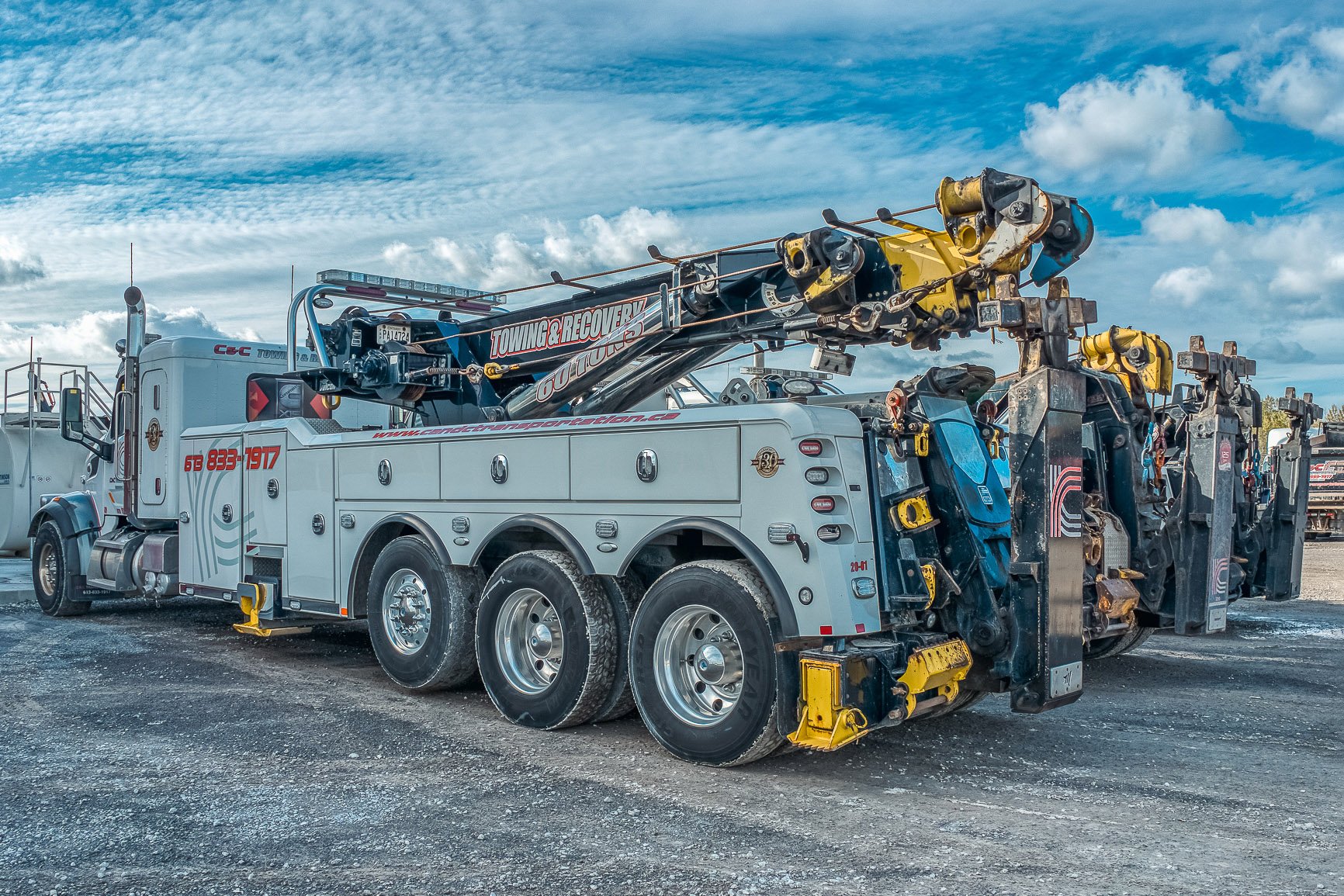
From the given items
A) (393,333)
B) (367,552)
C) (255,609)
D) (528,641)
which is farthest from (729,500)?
(255,609)

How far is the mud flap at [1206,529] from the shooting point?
364 inches

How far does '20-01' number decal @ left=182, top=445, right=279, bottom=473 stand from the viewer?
9.77 m

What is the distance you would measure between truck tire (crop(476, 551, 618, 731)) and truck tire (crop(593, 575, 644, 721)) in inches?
1.2

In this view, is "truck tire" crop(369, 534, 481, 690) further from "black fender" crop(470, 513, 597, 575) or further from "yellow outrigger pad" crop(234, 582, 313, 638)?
"yellow outrigger pad" crop(234, 582, 313, 638)

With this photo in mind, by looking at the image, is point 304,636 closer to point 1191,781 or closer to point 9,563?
point 1191,781

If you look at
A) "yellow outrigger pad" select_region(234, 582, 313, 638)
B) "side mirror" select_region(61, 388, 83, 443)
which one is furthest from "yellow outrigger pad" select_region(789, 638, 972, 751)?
"side mirror" select_region(61, 388, 83, 443)

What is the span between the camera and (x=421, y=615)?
27.3ft

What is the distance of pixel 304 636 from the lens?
37.2 feet

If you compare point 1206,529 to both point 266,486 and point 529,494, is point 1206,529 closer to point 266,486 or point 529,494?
point 529,494

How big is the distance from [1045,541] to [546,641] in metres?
3.03

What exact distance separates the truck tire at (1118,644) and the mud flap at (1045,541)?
3611mm

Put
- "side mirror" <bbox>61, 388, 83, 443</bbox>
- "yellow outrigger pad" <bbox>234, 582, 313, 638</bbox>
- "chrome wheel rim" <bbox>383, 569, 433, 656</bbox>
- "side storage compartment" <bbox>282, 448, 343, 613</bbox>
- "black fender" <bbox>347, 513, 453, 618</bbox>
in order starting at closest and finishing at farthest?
1. "chrome wheel rim" <bbox>383, 569, 433, 656</bbox>
2. "black fender" <bbox>347, 513, 453, 618</bbox>
3. "side storage compartment" <bbox>282, 448, 343, 613</bbox>
4. "yellow outrigger pad" <bbox>234, 582, 313, 638</bbox>
5. "side mirror" <bbox>61, 388, 83, 443</bbox>

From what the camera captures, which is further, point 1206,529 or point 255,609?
point 255,609

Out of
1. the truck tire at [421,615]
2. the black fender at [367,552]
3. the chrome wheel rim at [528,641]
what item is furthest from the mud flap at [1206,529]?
the black fender at [367,552]
